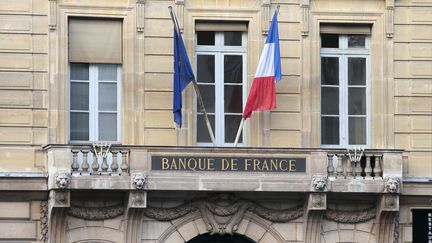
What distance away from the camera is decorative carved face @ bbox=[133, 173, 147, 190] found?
41594mm

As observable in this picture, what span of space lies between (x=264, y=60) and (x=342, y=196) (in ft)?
11.2

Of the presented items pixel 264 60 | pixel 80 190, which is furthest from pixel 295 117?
pixel 80 190

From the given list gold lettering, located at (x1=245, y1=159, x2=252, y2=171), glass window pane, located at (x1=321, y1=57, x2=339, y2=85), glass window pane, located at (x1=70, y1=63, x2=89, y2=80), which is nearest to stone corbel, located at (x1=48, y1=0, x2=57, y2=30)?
glass window pane, located at (x1=70, y1=63, x2=89, y2=80)

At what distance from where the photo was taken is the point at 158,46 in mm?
43281

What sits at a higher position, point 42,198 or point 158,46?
point 158,46

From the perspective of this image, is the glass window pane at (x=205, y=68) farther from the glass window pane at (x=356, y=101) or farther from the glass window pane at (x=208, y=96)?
the glass window pane at (x=356, y=101)

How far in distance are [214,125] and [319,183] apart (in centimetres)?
294

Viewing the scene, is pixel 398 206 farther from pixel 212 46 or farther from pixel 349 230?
pixel 212 46

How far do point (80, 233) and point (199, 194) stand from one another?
2686 millimetres

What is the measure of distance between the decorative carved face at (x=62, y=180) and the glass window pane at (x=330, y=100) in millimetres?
6189

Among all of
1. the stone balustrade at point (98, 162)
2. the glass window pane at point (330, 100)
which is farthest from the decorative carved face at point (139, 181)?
the glass window pane at point (330, 100)

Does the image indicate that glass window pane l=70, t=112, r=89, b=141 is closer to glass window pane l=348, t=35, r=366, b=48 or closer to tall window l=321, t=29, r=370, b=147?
tall window l=321, t=29, r=370, b=147

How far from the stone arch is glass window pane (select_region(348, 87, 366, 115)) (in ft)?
10.9

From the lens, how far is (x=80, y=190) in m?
41.8
